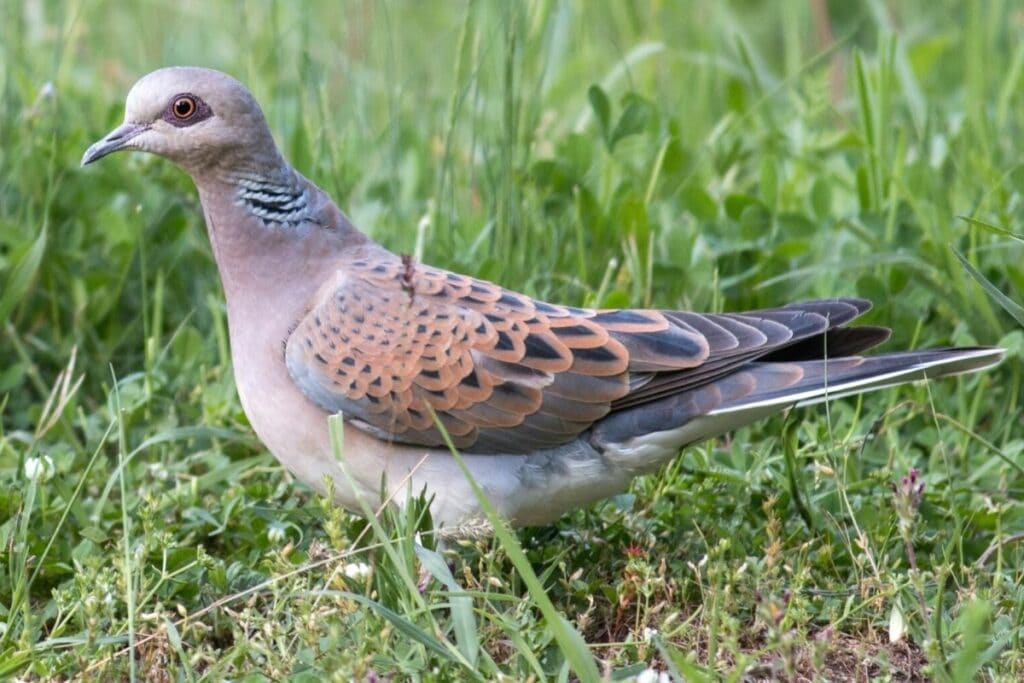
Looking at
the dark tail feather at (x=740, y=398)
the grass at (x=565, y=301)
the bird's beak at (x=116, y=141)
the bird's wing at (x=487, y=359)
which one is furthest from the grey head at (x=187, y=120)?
the dark tail feather at (x=740, y=398)

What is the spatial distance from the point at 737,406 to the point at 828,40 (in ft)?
13.8

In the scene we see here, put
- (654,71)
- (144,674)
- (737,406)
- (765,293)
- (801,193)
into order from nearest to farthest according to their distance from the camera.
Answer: (144,674)
(737,406)
(765,293)
(801,193)
(654,71)

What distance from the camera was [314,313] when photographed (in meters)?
3.90

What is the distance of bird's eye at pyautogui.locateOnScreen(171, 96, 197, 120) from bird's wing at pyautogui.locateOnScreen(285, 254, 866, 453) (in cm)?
58

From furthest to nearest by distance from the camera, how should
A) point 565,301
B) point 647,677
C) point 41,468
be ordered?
point 565,301 → point 41,468 → point 647,677

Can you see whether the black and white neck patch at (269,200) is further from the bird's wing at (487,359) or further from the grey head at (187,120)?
the bird's wing at (487,359)

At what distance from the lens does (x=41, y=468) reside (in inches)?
147

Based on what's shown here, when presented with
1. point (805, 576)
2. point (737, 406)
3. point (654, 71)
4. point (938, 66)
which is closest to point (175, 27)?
point (654, 71)

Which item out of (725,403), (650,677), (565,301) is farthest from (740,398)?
(565,301)

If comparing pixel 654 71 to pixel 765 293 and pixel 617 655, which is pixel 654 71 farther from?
pixel 617 655

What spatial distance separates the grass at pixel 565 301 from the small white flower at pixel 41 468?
15 millimetres

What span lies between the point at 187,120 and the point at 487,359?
1.00 m

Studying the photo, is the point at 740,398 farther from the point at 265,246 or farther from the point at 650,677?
the point at 265,246

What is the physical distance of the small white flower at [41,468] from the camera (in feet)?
12.1
